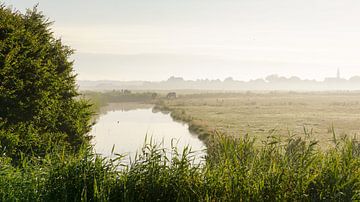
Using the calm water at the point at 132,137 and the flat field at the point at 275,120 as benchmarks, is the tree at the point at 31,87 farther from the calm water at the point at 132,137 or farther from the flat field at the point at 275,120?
the flat field at the point at 275,120

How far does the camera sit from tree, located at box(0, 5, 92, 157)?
14.6 m

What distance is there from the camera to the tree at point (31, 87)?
14641mm

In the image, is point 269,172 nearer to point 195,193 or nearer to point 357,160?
point 195,193

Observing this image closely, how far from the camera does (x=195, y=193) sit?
7914 millimetres

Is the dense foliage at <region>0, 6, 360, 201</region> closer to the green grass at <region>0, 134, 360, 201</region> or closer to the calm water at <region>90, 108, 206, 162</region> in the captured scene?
the green grass at <region>0, 134, 360, 201</region>

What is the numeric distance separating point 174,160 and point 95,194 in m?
1.82

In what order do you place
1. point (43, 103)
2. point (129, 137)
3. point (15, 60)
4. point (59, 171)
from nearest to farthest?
point (59, 171)
point (15, 60)
point (43, 103)
point (129, 137)

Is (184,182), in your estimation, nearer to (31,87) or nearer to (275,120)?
(31,87)

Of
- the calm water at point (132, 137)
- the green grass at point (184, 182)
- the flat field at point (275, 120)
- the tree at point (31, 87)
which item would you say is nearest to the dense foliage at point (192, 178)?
the green grass at point (184, 182)

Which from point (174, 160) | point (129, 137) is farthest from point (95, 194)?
point (129, 137)

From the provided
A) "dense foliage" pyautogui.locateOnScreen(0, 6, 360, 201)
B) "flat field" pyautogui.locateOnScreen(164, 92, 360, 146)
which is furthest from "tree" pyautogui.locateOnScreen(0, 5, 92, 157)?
Result: "flat field" pyautogui.locateOnScreen(164, 92, 360, 146)

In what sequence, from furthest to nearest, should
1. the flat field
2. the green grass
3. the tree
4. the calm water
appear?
the flat field
the calm water
the tree
the green grass

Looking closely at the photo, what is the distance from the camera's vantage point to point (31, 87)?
1602cm

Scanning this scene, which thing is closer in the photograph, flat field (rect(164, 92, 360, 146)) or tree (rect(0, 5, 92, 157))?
tree (rect(0, 5, 92, 157))
